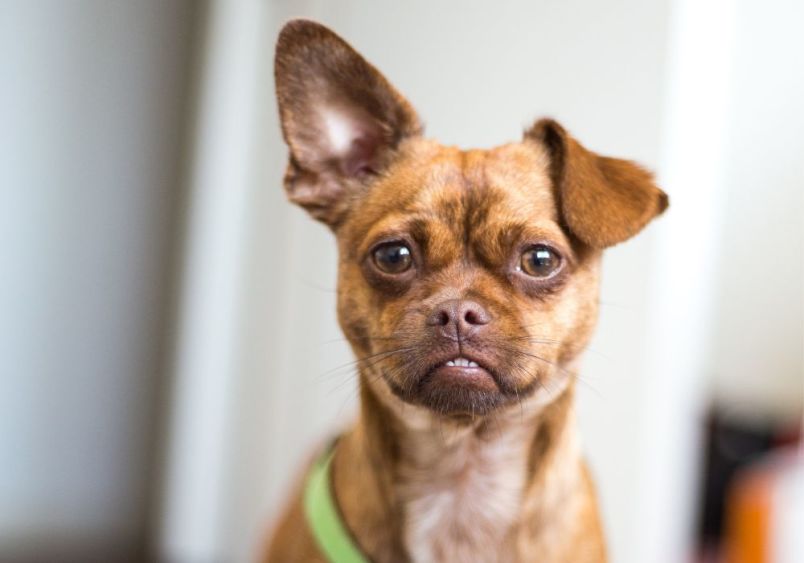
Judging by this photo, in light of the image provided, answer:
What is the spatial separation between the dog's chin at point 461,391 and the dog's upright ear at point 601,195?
7.9 inches

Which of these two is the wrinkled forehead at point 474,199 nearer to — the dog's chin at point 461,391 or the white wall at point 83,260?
the dog's chin at point 461,391

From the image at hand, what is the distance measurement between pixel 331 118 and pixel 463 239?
0.26 m

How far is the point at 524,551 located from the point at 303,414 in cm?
82

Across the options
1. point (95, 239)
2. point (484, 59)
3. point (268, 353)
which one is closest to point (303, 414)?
point (268, 353)

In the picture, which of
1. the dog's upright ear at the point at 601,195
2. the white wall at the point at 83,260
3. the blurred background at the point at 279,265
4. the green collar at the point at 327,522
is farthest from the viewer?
the white wall at the point at 83,260

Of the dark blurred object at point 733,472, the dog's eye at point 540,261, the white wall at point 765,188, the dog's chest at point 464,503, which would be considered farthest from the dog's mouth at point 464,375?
the dark blurred object at point 733,472

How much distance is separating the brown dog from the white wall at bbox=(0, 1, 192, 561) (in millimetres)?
1264

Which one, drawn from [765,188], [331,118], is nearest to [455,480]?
[331,118]

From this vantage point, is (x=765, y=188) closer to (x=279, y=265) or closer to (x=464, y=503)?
(x=464, y=503)

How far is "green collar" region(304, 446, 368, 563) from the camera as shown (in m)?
1.12

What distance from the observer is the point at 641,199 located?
91 cm

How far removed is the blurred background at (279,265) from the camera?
1021 mm

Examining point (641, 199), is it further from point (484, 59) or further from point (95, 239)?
point (95, 239)

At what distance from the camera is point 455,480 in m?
1.24
